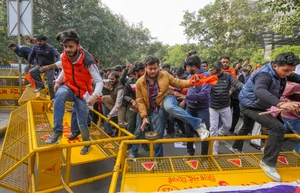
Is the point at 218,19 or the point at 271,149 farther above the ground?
the point at 218,19

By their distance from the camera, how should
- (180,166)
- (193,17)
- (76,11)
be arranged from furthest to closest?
(193,17) < (76,11) < (180,166)

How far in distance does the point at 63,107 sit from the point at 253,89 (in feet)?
8.33

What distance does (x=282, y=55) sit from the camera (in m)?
2.46

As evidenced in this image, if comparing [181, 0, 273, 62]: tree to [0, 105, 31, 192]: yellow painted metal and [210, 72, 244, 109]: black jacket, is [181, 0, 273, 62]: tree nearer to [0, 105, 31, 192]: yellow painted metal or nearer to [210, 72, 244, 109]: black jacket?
[210, 72, 244, 109]: black jacket

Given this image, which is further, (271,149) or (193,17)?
(193,17)

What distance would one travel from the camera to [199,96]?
11.4ft

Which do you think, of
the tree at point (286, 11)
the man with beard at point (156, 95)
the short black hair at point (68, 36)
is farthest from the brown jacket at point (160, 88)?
the tree at point (286, 11)

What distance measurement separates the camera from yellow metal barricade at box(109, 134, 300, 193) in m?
2.32

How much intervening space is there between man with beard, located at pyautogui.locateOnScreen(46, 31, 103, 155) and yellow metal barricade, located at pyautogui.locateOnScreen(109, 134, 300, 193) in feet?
2.93

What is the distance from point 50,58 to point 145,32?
33453 mm

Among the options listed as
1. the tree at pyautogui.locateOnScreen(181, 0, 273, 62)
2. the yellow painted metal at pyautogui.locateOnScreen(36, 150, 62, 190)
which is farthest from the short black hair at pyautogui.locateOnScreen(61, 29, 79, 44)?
the tree at pyautogui.locateOnScreen(181, 0, 273, 62)

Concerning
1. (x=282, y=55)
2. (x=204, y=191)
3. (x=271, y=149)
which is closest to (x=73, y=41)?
(x=204, y=191)

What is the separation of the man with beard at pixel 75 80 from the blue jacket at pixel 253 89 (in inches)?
78.9

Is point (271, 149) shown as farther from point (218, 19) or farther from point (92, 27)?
point (218, 19)
